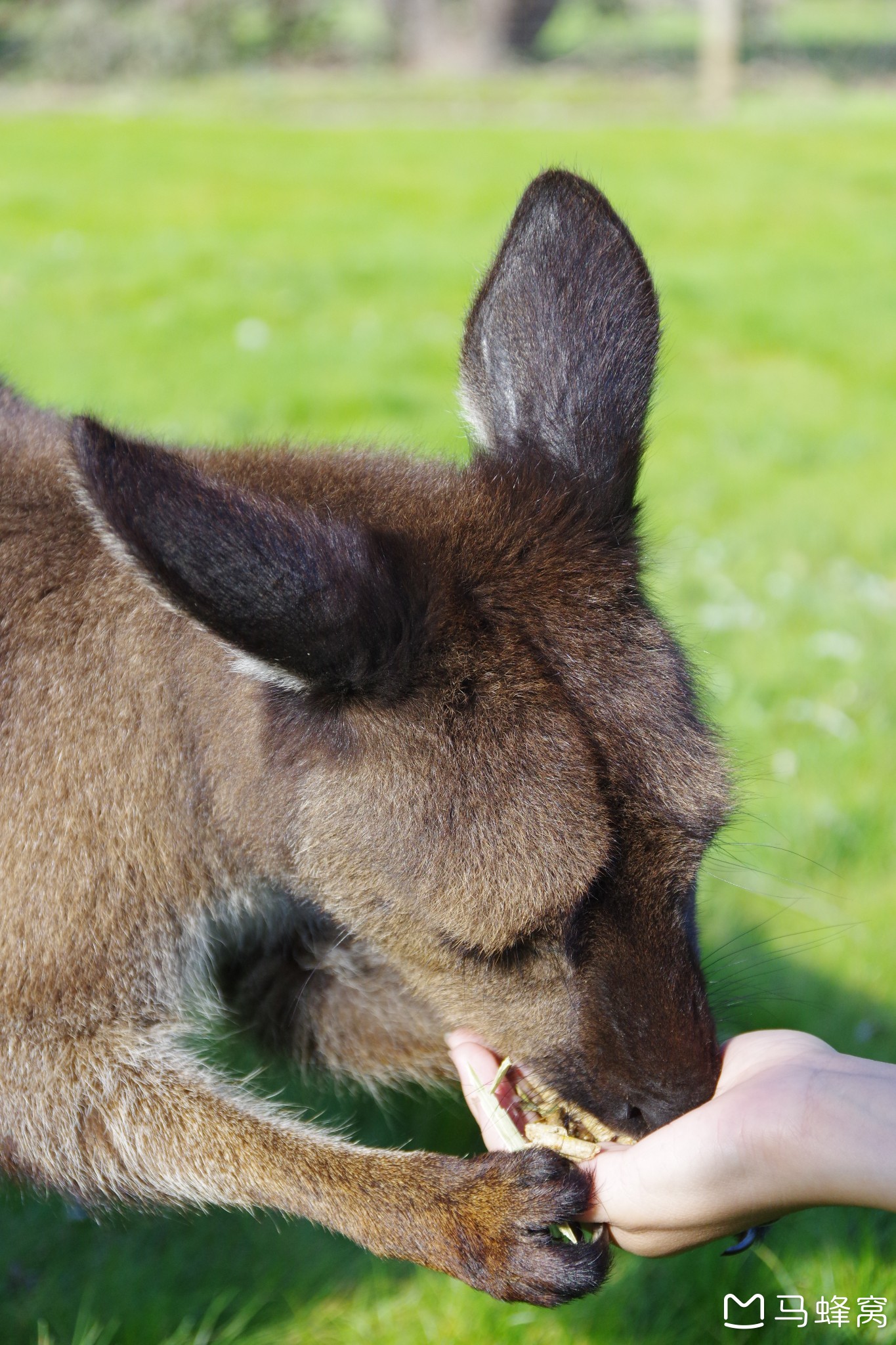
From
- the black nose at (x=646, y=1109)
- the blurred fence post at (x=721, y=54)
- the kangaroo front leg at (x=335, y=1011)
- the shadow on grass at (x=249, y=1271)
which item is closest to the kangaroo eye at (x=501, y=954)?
the black nose at (x=646, y=1109)

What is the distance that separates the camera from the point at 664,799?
2.52 m

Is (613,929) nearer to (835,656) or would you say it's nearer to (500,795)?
(500,795)

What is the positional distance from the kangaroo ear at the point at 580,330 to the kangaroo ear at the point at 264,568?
0.54 meters

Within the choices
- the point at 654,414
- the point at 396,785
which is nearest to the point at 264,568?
the point at 396,785

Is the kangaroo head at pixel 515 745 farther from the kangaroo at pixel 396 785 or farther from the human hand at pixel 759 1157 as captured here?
the human hand at pixel 759 1157

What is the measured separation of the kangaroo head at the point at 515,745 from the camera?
2.46m

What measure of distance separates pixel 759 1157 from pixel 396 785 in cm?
Result: 87

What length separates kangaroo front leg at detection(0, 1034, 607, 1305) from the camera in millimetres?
2508

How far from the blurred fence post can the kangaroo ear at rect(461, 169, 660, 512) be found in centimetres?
1634

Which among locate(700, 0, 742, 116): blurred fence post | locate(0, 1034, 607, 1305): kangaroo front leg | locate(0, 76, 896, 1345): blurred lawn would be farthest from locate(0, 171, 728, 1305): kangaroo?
locate(700, 0, 742, 116): blurred fence post

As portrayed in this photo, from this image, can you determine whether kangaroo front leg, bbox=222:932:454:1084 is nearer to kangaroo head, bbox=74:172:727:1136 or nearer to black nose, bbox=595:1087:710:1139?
kangaroo head, bbox=74:172:727:1136

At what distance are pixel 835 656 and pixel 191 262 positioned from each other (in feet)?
20.8

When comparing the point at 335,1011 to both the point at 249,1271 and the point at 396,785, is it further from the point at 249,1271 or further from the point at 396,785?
the point at 396,785

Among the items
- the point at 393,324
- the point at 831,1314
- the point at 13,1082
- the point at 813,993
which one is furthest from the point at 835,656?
the point at 393,324
